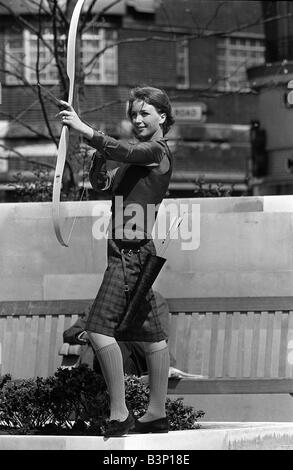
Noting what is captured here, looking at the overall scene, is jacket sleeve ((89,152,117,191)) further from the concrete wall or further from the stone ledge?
the concrete wall

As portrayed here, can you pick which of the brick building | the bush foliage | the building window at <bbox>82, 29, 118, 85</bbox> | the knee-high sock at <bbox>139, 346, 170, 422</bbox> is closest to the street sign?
the brick building

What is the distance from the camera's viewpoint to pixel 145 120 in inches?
233

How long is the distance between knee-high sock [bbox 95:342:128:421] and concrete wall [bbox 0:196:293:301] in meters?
2.13

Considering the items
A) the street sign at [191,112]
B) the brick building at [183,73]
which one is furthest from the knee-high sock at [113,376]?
the street sign at [191,112]

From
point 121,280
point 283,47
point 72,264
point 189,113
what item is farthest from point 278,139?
point 121,280

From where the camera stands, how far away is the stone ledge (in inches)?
215

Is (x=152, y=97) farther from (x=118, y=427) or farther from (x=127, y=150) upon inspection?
(x=118, y=427)

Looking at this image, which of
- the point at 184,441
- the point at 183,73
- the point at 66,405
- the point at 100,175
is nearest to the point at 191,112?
the point at 183,73

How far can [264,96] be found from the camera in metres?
21.0

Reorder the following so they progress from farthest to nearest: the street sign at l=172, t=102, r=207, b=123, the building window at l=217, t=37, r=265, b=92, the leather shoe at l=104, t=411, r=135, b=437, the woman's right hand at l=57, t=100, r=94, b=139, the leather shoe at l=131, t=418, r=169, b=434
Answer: the building window at l=217, t=37, r=265, b=92, the street sign at l=172, t=102, r=207, b=123, the leather shoe at l=131, t=418, r=169, b=434, the leather shoe at l=104, t=411, r=135, b=437, the woman's right hand at l=57, t=100, r=94, b=139

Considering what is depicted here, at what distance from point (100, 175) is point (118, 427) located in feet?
4.23

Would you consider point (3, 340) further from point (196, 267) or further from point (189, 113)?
point (189, 113)

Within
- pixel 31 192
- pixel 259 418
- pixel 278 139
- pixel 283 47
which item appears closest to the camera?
pixel 259 418
